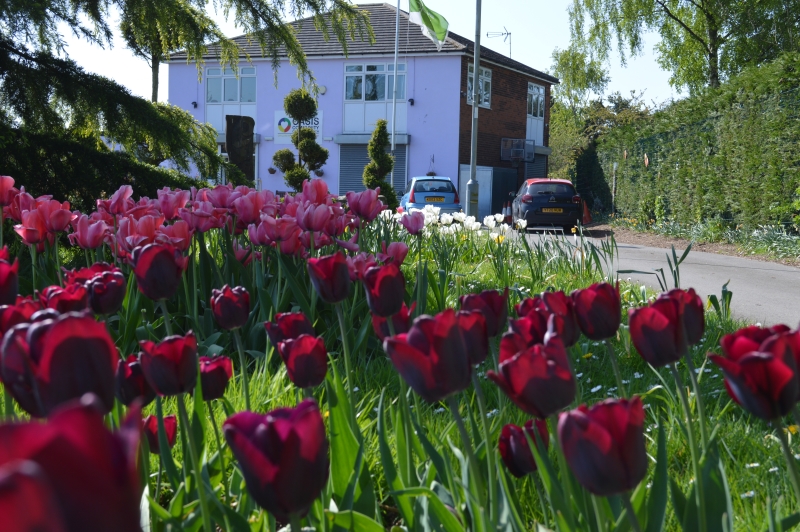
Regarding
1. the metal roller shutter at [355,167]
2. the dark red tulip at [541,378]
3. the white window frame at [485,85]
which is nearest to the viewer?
the dark red tulip at [541,378]

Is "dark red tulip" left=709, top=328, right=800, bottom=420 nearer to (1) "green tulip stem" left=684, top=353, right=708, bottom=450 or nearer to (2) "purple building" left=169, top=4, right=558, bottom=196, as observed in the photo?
(1) "green tulip stem" left=684, top=353, right=708, bottom=450

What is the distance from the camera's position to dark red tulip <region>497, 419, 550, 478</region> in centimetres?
116

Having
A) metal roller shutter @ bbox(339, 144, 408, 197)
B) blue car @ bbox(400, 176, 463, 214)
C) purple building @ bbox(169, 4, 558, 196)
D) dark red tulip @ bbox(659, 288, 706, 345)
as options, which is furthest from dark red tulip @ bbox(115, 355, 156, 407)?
metal roller shutter @ bbox(339, 144, 408, 197)

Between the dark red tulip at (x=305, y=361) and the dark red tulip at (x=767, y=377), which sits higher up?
the dark red tulip at (x=767, y=377)

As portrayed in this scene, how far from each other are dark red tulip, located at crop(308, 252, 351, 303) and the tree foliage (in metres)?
22.3


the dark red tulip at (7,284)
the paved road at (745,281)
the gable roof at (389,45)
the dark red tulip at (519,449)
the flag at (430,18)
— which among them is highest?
the gable roof at (389,45)

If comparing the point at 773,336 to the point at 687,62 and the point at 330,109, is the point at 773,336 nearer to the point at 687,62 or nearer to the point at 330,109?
the point at 687,62

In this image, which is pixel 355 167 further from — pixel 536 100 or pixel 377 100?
pixel 536 100

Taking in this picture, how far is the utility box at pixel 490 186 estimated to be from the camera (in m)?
29.0

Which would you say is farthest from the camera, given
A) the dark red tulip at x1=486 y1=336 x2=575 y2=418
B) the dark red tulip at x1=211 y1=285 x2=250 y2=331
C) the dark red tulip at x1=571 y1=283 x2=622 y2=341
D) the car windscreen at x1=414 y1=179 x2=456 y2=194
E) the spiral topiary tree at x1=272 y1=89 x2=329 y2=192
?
the spiral topiary tree at x1=272 y1=89 x2=329 y2=192

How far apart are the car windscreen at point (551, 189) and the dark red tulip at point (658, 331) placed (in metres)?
18.1

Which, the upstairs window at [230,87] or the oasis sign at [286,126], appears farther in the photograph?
the upstairs window at [230,87]

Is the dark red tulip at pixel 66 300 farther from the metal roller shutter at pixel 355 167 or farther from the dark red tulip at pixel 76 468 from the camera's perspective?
the metal roller shutter at pixel 355 167

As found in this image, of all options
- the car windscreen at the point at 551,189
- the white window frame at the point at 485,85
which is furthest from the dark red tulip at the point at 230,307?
the white window frame at the point at 485,85
